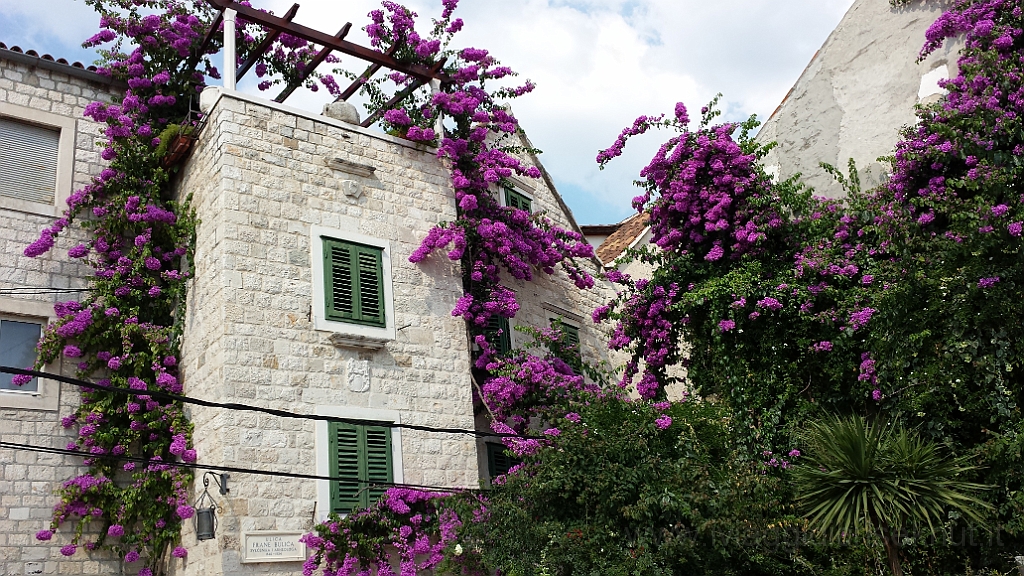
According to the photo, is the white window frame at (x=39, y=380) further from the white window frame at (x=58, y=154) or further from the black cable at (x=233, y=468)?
the white window frame at (x=58, y=154)

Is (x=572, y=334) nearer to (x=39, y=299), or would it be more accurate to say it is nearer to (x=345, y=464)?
(x=345, y=464)

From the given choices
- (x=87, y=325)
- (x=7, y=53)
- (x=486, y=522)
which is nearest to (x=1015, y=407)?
(x=486, y=522)

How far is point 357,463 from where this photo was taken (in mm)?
12070

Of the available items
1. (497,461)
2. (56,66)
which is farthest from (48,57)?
(497,461)

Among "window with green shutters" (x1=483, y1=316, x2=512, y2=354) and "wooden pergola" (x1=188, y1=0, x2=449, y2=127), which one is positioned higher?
"wooden pergola" (x1=188, y1=0, x2=449, y2=127)

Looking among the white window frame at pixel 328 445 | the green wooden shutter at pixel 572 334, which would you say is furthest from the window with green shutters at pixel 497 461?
the green wooden shutter at pixel 572 334

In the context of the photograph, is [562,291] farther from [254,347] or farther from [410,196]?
[254,347]

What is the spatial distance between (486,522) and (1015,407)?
6047 millimetres

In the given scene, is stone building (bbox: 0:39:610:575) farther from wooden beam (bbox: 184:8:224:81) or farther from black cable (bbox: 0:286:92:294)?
wooden beam (bbox: 184:8:224:81)

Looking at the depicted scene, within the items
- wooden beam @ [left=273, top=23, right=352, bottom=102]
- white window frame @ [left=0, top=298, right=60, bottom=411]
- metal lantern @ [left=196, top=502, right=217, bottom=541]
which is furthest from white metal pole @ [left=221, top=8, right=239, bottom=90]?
metal lantern @ [left=196, top=502, right=217, bottom=541]

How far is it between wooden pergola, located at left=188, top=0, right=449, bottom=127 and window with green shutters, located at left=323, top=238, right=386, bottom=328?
251cm

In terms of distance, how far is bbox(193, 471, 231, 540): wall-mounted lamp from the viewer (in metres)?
11.1

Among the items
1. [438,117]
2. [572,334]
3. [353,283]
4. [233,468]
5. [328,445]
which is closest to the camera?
[233,468]

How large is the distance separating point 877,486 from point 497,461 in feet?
18.8
